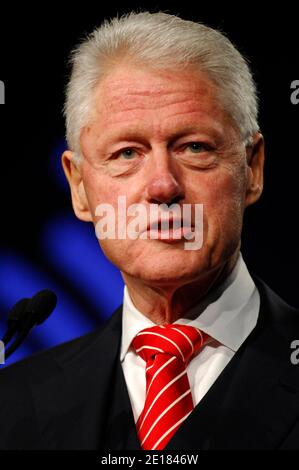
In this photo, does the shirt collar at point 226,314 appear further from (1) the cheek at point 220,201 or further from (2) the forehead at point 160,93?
(2) the forehead at point 160,93

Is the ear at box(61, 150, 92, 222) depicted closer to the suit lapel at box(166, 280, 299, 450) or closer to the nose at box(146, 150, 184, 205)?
the nose at box(146, 150, 184, 205)

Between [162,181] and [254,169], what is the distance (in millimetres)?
341

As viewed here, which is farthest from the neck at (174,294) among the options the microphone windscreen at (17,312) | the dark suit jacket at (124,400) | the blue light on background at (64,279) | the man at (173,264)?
the blue light on background at (64,279)

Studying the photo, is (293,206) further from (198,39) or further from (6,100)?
(6,100)

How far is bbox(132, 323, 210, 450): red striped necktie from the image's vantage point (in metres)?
1.71

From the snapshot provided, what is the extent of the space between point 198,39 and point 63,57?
0.63 metres

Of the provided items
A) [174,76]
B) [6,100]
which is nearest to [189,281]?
[174,76]

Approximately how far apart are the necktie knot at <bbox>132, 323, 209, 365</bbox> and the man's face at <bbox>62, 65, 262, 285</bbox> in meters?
0.13

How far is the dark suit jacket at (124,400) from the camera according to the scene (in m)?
1.66

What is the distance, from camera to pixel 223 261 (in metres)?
1.79

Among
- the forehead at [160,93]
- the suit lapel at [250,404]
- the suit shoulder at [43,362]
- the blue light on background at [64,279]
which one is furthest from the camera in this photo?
the blue light on background at [64,279]

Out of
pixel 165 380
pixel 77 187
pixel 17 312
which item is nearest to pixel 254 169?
pixel 77 187

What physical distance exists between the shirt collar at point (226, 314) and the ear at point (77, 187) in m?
0.27

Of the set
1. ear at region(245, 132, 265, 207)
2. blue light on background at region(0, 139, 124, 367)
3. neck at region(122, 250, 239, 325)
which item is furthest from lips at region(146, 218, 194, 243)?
blue light on background at region(0, 139, 124, 367)
